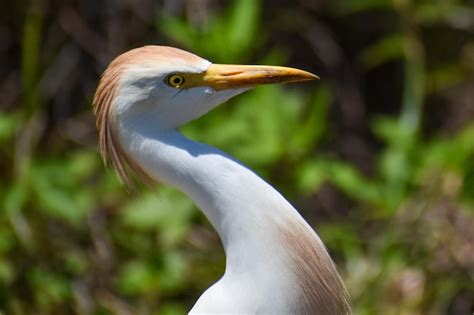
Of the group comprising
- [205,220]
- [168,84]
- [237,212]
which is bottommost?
[205,220]

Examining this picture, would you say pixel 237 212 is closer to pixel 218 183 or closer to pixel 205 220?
pixel 218 183

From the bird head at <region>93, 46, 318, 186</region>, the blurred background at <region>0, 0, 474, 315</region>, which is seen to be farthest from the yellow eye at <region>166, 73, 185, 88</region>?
the blurred background at <region>0, 0, 474, 315</region>

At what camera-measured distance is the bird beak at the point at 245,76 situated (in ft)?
6.01

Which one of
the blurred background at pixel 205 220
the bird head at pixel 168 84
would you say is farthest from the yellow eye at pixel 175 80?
the blurred background at pixel 205 220

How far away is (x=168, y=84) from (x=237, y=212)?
239mm

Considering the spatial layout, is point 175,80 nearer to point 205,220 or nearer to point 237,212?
point 237,212

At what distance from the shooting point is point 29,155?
131 inches

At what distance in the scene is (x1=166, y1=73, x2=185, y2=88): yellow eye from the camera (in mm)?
1838

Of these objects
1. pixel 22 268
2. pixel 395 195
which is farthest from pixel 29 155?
pixel 395 195

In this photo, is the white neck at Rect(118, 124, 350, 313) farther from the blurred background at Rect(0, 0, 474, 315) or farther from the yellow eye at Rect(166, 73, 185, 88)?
the blurred background at Rect(0, 0, 474, 315)

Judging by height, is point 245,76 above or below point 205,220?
above

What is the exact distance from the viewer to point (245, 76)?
6.04 feet

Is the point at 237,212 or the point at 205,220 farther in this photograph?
the point at 205,220

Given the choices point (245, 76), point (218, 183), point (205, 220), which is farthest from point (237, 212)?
point (205, 220)
